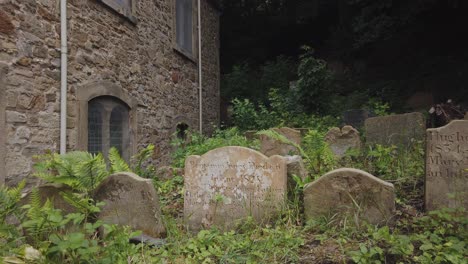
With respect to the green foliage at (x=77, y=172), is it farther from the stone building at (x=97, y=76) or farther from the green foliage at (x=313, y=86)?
the green foliage at (x=313, y=86)

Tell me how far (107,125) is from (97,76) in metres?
0.86

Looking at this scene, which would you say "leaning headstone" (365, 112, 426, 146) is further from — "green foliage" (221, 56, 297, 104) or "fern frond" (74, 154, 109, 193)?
"green foliage" (221, 56, 297, 104)

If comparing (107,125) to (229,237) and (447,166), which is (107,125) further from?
(447,166)

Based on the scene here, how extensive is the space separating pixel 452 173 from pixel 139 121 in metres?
5.09

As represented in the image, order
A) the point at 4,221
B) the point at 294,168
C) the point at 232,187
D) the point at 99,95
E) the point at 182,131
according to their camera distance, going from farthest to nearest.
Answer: the point at 182,131, the point at 99,95, the point at 294,168, the point at 232,187, the point at 4,221

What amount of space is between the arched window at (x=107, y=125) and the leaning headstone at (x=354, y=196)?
3.69 metres

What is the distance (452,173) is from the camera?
10.3 ft

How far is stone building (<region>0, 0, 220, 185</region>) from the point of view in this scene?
3.80m

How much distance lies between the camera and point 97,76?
16.6ft

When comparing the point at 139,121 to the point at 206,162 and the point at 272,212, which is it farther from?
the point at 272,212

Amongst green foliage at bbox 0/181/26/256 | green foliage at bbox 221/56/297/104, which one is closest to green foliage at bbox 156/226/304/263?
green foliage at bbox 0/181/26/256

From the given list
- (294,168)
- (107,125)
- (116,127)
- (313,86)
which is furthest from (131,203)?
(313,86)

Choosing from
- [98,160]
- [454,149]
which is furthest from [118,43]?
[454,149]

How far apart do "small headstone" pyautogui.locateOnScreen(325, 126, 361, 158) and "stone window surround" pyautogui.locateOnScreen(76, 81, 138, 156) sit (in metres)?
3.74
